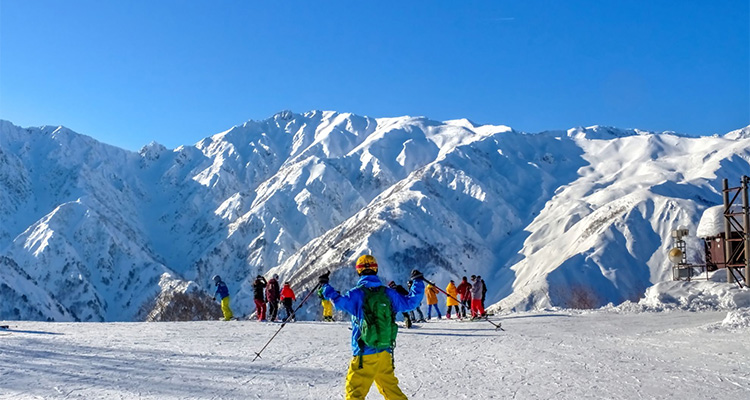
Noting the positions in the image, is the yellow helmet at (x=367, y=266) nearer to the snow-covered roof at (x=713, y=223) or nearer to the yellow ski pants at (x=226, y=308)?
the yellow ski pants at (x=226, y=308)

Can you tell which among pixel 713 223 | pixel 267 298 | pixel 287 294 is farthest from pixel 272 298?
pixel 713 223

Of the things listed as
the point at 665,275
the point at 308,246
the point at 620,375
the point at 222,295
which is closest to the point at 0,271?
the point at 308,246

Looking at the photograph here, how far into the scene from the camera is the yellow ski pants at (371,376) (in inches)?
283

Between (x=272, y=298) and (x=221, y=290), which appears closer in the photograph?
(x=272, y=298)

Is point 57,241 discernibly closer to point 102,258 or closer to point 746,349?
point 102,258

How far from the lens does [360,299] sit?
24.1ft

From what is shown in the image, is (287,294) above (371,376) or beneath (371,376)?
beneath

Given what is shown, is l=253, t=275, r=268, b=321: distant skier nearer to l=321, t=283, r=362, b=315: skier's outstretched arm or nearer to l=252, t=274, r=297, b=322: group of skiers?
l=252, t=274, r=297, b=322: group of skiers

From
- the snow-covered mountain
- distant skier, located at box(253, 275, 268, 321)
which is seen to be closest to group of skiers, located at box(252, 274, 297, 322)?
distant skier, located at box(253, 275, 268, 321)

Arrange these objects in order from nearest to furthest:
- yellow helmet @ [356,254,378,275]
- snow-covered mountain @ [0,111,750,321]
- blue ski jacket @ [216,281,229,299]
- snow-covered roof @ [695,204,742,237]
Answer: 1. yellow helmet @ [356,254,378,275]
2. blue ski jacket @ [216,281,229,299]
3. snow-covered roof @ [695,204,742,237]
4. snow-covered mountain @ [0,111,750,321]

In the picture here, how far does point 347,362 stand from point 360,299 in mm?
5990

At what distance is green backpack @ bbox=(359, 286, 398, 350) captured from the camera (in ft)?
23.6

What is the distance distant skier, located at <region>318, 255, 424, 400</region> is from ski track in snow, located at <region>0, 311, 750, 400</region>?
92.7 inches

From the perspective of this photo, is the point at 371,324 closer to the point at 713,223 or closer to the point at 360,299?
the point at 360,299
